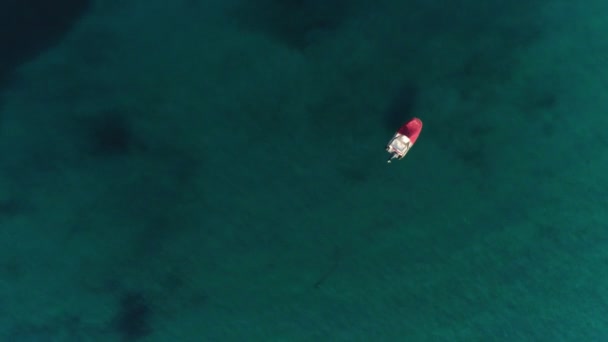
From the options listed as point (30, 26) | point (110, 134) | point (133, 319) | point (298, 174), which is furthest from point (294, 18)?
point (133, 319)

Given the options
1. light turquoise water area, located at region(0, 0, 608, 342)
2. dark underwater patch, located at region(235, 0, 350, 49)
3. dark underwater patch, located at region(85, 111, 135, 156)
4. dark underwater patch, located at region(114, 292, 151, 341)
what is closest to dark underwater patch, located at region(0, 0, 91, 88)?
light turquoise water area, located at region(0, 0, 608, 342)

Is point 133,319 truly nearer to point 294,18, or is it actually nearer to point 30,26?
point 30,26

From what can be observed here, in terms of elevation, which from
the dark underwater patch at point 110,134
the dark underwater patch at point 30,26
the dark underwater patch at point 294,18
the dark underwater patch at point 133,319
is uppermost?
the dark underwater patch at point 30,26

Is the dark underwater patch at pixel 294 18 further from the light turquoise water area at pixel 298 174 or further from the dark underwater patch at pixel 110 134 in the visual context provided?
the dark underwater patch at pixel 110 134

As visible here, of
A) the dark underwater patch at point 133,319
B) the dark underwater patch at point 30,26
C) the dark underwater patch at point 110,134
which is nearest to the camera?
the dark underwater patch at point 133,319

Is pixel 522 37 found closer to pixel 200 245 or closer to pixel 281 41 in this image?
pixel 281 41

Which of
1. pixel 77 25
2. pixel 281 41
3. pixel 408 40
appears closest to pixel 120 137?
pixel 77 25

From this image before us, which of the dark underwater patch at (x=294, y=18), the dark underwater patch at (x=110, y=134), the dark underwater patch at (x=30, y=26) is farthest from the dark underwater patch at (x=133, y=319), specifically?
the dark underwater patch at (x=294, y=18)

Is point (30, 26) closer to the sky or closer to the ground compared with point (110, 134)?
closer to the sky

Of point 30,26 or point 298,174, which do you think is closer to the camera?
point 298,174
